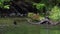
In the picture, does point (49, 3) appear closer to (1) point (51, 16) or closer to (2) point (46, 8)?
(2) point (46, 8)

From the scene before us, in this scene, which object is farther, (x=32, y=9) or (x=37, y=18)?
(x=32, y=9)

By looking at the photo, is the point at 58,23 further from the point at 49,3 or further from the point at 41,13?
the point at 49,3

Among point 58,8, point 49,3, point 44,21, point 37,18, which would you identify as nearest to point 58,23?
point 44,21

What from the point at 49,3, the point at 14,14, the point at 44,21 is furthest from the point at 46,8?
the point at 44,21

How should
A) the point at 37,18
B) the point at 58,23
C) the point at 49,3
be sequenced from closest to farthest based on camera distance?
the point at 58,23, the point at 37,18, the point at 49,3

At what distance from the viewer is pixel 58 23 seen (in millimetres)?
21578

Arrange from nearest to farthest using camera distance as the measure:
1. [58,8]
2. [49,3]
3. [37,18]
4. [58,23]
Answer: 1. [58,23]
2. [37,18]
3. [58,8]
4. [49,3]

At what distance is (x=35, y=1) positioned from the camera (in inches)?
1198

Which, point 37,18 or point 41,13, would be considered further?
point 41,13

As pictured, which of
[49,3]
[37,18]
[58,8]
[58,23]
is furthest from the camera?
[49,3]

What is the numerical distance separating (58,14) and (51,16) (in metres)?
0.65

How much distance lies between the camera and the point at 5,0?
92.5 ft

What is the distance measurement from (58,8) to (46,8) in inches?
65.3

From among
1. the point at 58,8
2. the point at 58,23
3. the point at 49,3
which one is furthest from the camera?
the point at 49,3
